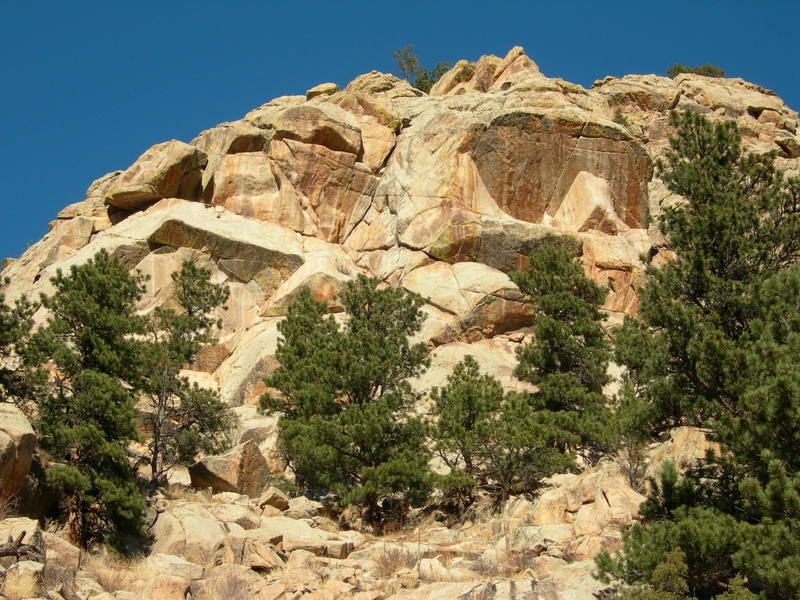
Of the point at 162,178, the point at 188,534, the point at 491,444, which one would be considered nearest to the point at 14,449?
the point at 188,534

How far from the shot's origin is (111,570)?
16.5 meters

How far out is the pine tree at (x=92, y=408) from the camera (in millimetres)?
18703

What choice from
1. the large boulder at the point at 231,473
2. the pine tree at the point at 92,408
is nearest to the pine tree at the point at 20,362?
the pine tree at the point at 92,408

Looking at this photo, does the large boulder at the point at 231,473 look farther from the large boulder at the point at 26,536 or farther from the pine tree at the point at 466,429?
the large boulder at the point at 26,536

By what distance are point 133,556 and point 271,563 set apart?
3.78 meters

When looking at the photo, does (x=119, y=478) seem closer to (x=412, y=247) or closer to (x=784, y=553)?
(x=784, y=553)

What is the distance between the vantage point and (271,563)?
54.8 feet

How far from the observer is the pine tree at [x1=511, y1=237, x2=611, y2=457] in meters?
25.6

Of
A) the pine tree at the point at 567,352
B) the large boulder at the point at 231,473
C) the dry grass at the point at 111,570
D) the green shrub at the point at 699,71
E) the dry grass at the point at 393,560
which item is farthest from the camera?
the green shrub at the point at 699,71

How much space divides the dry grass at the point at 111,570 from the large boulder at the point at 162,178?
1083 inches

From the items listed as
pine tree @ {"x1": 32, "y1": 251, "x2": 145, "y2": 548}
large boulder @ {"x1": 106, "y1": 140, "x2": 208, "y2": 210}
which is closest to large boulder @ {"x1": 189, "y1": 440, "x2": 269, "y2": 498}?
pine tree @ {"x1": 32, "y1": 251, "x2": 145, "y2": 548}

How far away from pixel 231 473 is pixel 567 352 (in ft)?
38.9

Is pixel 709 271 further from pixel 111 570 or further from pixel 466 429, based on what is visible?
pixel 111 570

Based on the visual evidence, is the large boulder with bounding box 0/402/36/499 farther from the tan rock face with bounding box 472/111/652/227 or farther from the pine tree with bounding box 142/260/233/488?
the tan rock face with bounding box 472/111/652/227
